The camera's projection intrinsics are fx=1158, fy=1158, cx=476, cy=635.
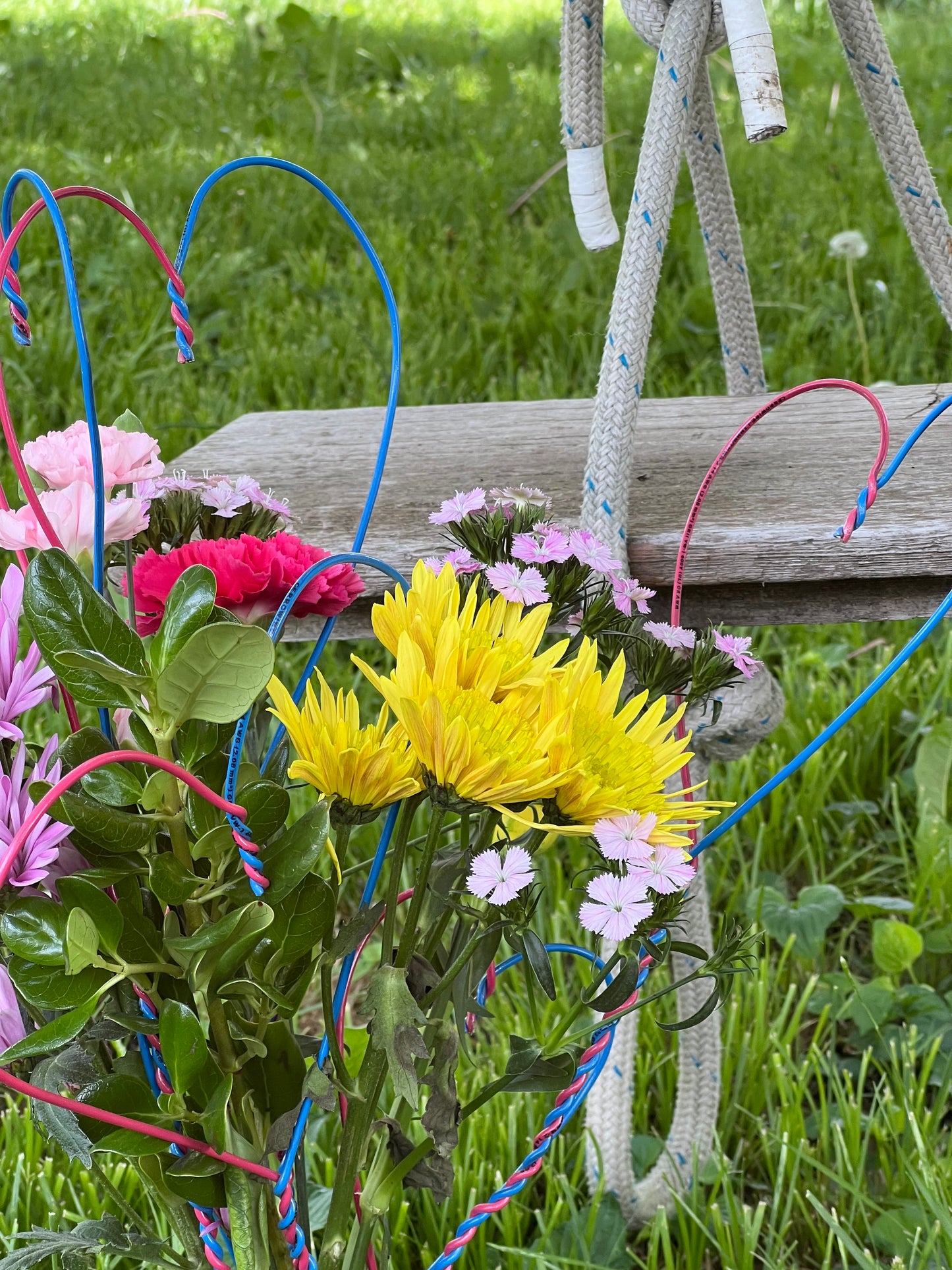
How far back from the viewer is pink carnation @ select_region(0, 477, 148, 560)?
442 mm

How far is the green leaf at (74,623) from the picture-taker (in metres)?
0.38

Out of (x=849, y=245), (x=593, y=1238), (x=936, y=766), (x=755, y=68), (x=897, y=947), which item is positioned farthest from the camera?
(x=849, y=245)

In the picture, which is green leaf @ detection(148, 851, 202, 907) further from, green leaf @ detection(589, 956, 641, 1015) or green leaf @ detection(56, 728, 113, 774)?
green leaf @ detection(589, 956, 641, 1015)

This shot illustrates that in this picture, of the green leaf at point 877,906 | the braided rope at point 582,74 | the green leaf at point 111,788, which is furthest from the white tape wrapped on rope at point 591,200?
the green leaf at point 877,906

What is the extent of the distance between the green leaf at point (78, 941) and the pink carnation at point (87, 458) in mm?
180

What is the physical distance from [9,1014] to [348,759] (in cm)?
16

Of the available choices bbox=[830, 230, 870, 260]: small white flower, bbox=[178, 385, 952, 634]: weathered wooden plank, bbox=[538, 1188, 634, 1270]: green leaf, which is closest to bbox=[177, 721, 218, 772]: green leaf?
bbox=[178, 385, 952, 634]: weathered wooden plank

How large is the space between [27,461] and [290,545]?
4.4 inches

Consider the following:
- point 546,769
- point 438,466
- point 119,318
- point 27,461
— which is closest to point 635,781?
point 546,769

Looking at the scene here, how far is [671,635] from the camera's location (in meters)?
0.46

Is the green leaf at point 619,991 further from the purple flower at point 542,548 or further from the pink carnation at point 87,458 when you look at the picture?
the pink carnation at point 87,458

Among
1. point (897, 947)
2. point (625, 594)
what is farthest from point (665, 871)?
point (897, 947)

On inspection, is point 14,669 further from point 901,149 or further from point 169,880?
point 901,149

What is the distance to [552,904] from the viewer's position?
130cm
